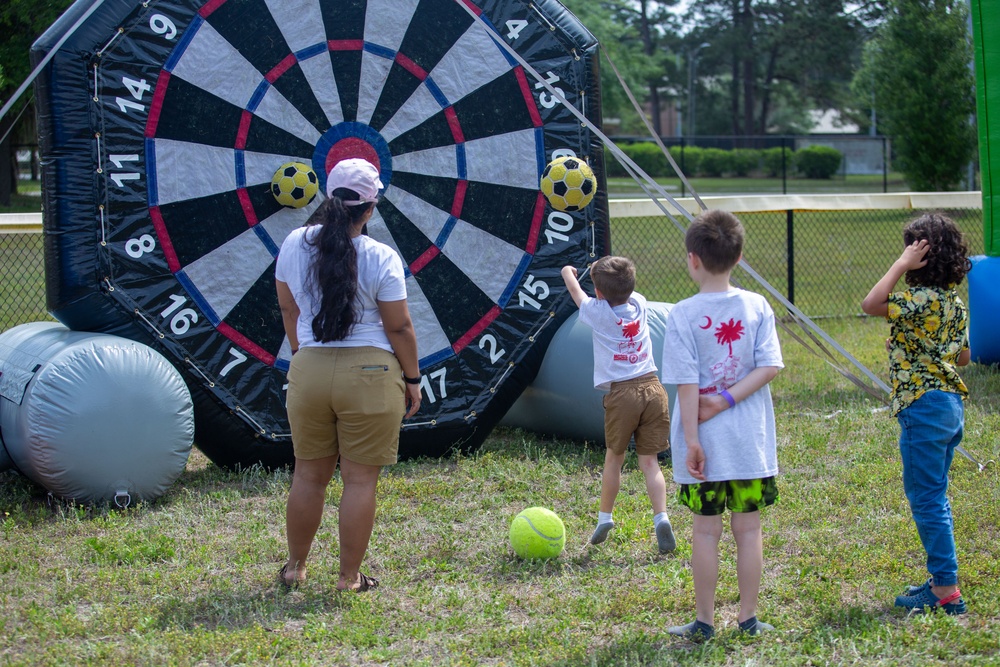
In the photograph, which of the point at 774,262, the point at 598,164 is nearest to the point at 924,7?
the point at 774,262

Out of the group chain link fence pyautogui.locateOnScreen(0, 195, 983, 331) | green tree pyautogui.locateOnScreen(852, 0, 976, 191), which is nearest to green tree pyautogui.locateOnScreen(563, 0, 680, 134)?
green tree pyautogui.locateOnScreen(852, 0, 976, 191)

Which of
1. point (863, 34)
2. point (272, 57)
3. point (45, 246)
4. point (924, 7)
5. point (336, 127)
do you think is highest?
point (863, 34)

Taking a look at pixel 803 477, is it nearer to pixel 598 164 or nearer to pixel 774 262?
pixel 598 164

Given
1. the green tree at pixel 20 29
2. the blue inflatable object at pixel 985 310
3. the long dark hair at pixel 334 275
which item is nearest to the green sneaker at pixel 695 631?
the long dark hair at pixel 334 275

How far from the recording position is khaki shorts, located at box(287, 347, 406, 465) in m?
3.73

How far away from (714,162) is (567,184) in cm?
3309

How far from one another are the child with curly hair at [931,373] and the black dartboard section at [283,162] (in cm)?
233

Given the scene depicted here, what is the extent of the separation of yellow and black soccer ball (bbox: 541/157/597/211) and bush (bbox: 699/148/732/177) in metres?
32.2

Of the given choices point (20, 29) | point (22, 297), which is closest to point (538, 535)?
point (22, 297)

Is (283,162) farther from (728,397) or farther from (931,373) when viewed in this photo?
(931,373)

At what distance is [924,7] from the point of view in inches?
863

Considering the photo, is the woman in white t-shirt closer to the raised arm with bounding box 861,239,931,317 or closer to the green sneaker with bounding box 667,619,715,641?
the green sneaker with bounding box 667,619,715,641

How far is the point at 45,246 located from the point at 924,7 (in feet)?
69.8

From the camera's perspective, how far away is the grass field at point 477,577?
11.4 feet
